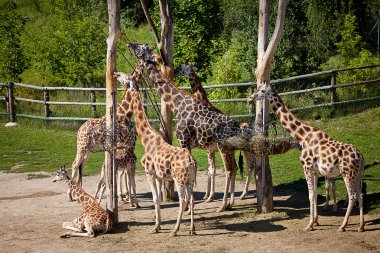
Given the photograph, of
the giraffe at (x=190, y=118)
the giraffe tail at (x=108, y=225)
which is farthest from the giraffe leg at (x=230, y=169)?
the giraffe tail at (x=108, y=225)

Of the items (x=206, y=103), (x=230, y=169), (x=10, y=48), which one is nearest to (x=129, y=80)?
(x=206, y=103)

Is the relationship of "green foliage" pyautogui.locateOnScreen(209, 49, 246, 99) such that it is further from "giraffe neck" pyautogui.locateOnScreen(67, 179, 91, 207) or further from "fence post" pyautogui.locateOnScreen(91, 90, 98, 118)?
"giraffe neck" pyautogui.locateOnScreen(67, 179, 91, 207)

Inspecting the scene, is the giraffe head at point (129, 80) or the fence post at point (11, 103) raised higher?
the giraffe head at point (129, 80)

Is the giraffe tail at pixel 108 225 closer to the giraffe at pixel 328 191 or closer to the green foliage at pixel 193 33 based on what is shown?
the giraffe at pixel 328 191

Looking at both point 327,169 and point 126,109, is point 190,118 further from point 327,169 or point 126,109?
point 327,169

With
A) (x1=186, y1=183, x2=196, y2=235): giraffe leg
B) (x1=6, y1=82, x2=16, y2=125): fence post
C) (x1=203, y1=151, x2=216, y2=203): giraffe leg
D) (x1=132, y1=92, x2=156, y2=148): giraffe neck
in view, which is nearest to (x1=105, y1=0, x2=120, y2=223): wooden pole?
(x1=132, y1=92, x2=156, y2=148): giraffe neck

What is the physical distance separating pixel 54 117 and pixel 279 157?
8.74 m

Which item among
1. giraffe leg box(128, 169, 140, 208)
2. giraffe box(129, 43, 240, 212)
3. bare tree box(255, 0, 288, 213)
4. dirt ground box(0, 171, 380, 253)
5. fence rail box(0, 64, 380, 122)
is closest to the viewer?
dirt ground box(0, 171, 380, 253)

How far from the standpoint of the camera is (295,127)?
1361cm

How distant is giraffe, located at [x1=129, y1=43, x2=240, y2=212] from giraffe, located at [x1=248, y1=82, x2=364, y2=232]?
1.27 m

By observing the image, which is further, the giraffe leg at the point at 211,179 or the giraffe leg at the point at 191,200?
the giraffe leg at the point at 211,179

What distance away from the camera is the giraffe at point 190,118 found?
1475 cm

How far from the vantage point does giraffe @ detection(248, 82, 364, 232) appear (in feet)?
41.8

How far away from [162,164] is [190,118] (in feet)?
6.42
